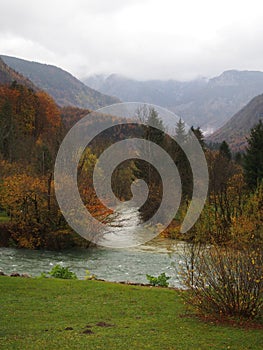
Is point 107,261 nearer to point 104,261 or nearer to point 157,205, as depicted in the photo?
point 104,261

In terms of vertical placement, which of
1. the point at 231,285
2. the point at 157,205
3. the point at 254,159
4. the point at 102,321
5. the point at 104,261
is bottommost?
the point at 104,261

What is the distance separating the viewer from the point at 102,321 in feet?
31.7

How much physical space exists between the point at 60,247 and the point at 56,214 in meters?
2.22

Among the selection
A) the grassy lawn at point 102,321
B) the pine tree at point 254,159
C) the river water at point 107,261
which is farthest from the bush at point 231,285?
the pine tree at point 254,159

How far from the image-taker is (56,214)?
92.8 feet

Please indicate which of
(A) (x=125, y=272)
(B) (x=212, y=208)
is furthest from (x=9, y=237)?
(B) (x=212, y=208)

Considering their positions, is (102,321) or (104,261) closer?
(102,321)

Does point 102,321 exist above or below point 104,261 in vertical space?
above

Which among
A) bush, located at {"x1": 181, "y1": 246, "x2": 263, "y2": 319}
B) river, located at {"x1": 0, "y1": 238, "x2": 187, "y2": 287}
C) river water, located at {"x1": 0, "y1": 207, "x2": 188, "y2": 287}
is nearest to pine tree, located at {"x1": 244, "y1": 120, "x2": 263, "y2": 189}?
river water, located at {"x1": 0, "y1": 207, "x2": 188, "y2": 287}

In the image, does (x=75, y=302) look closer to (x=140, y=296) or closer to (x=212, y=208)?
(x=140, y=296)

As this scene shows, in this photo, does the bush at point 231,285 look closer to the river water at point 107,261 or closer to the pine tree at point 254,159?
the river water at point 107,261

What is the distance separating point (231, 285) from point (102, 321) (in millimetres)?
3041

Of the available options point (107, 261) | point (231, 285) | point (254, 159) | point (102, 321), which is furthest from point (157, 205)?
point (102, 321)

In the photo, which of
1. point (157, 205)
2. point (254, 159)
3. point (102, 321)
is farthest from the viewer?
point (254, 159)
